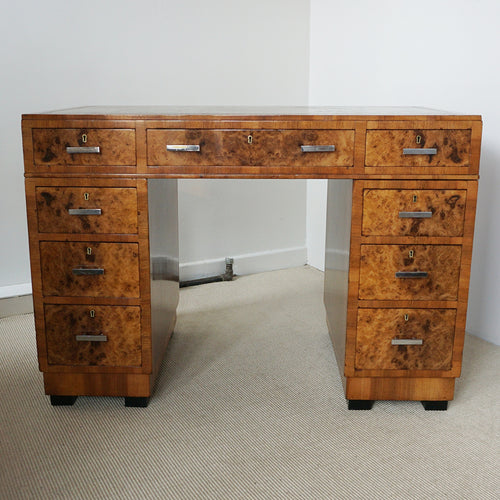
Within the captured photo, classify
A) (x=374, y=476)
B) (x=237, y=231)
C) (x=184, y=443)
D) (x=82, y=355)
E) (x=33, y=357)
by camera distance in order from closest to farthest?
(x=374, y=476)
(x=184, y=443)
(x=82, y=355)
(x=33, y=357)
(x=237, y=231)

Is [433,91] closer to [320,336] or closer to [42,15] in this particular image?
[320,336]

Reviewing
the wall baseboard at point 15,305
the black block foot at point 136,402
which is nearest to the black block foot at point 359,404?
the black block foot at point 136,402

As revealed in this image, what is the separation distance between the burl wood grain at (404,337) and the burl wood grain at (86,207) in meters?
0.72

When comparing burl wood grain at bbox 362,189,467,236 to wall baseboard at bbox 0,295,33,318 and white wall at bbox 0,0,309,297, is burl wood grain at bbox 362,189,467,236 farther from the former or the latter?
wall baseboard at bbox 0,295,33,318

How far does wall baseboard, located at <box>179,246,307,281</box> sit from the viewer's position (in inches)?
116

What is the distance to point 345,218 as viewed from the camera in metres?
1.76

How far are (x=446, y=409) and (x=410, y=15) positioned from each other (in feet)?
5.13

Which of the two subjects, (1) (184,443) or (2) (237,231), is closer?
(1) (184,443)

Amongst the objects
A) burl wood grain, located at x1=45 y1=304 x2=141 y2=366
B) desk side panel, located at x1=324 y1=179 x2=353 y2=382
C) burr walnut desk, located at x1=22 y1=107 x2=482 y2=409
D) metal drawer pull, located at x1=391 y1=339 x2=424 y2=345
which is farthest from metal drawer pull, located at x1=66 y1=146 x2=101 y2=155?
metal drawer pull, located at x1=391 y1=339 x2=424 y2=345

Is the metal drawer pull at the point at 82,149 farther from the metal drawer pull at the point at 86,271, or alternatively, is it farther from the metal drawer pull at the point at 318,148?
the metal drawer pull at the point at 318,148

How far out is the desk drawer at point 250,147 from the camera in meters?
1.60

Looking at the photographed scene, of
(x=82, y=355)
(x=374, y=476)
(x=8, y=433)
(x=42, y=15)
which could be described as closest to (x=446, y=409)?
(x=374, y=476)

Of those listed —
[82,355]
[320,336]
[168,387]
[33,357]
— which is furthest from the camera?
[320,336]

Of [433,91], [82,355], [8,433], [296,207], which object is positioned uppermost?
[433,91]
